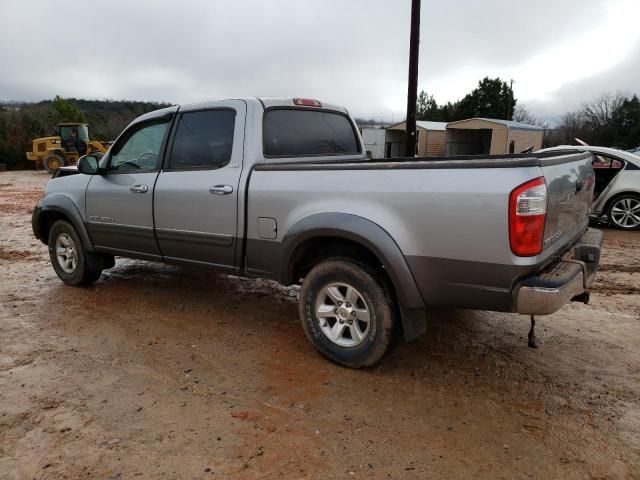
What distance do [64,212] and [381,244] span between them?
3.96m

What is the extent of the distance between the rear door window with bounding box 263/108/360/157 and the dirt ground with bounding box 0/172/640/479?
161 cm

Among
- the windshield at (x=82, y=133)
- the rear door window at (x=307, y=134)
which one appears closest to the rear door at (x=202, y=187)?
the rear door window at (x=307, y=134)

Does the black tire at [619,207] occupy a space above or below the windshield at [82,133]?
below

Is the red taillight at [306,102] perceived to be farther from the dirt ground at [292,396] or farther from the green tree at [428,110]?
the green tree at [428,110]

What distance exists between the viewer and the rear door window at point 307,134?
4.23 meters

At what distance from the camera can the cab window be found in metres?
4.70

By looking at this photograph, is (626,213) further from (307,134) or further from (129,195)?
(129,195)

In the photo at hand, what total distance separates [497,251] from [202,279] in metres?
4.10

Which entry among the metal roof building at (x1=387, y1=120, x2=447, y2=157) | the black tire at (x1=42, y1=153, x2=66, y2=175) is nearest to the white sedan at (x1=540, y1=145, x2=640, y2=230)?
the metal roof building at (x1=387, y1=120, x2=447, y2=157)

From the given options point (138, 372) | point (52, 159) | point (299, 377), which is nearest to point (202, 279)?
point (138, 372)

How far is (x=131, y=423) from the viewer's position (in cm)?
297

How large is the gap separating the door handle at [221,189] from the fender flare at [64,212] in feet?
6.74

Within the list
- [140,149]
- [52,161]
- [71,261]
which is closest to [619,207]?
[140,149]

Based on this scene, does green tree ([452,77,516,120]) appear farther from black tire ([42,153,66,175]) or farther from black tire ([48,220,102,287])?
black tire ([48,220,102,287])
